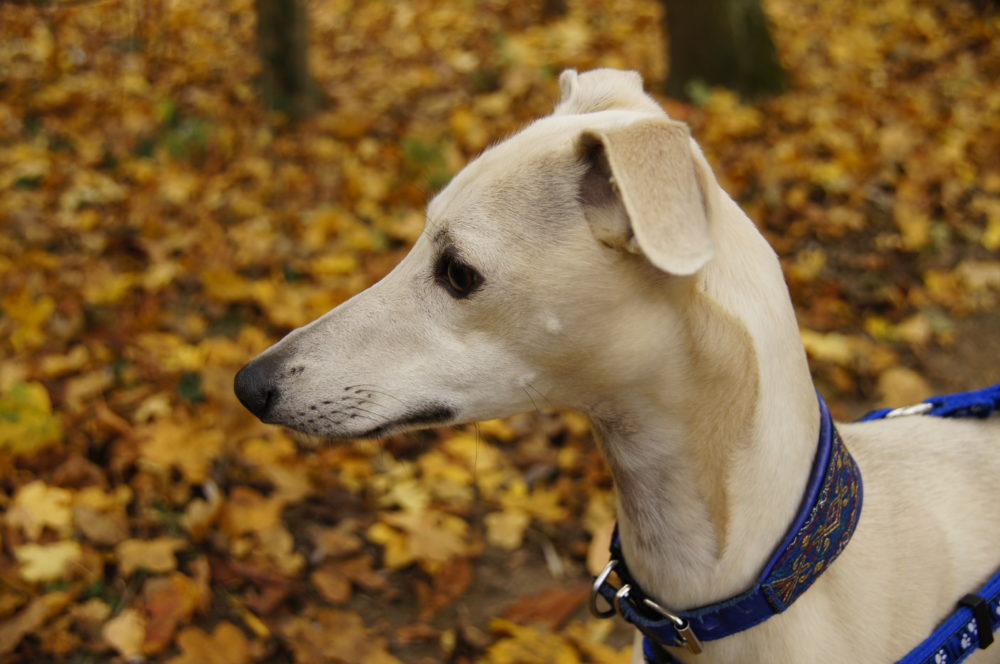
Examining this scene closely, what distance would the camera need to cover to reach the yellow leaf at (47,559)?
3.10 meters

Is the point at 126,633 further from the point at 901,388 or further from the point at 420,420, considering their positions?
the point at 901,388

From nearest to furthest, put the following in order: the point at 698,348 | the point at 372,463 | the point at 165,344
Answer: the point at 698,348, the point at 372,463, the point at 165,344

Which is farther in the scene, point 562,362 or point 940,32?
point 940,32

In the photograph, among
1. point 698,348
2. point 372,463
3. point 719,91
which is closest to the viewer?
point 698,348

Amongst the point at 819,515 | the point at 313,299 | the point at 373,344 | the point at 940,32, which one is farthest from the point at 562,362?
the point at 940,32

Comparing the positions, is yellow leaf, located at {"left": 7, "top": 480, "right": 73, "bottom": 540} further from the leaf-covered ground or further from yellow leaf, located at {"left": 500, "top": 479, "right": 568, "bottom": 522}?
yellow leaf, located at {"left": 500, "top": 479, "right": 568, "bottom": 522}

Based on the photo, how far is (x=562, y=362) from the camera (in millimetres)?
2041

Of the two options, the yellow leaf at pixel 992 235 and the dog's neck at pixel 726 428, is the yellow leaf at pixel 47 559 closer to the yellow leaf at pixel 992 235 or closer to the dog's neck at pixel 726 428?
the dog's neck at pixel 726 428

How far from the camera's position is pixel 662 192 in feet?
5.76

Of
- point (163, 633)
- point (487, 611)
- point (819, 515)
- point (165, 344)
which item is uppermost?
point (819, 515)

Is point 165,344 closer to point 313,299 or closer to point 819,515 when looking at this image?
point 313,299

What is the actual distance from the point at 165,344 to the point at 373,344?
2.65 metres

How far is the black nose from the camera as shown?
2.21 metres

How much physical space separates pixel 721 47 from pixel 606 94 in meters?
4.92
